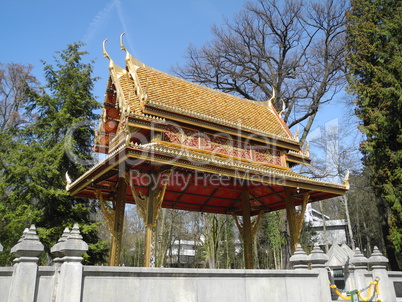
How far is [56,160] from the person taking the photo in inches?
651

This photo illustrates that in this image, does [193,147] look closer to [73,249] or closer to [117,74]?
[117,74]

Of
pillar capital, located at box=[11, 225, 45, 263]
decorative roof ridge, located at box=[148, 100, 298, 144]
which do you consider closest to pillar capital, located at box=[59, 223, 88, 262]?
pillar capital, located at box=[11, 225, 45, 263]

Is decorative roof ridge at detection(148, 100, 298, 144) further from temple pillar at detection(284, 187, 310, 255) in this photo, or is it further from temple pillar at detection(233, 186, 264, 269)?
temple pillar at detection(284, 187, 310, 255)

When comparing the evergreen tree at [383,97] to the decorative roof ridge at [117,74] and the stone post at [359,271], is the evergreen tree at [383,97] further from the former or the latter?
the decorative roof ridge at [117,74]

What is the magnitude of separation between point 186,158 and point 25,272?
4.86 meters

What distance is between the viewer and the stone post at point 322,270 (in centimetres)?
722

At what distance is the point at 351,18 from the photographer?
17.2 m

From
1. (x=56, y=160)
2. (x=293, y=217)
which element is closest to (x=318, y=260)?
(x=293, y=217)

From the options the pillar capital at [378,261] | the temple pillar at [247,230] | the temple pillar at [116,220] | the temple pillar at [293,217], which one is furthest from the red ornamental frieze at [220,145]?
the pillar capital at [378,261]

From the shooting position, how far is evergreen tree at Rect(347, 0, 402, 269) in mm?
13094

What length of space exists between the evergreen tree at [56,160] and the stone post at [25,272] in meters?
10.6

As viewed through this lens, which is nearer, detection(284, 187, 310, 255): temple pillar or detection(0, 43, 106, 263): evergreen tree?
detection(284, 187, 310, 255): temple pillar

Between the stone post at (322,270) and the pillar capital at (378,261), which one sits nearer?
the stone post at (322,270)

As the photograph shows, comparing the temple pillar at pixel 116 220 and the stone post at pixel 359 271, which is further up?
the temple pillar at pixel 116 220
